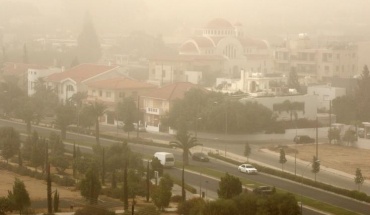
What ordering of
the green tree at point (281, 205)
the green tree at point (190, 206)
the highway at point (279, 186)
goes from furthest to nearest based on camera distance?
the highway at point (279, 186) < the green tree at point (190, 206) < the green tree at point (281, 205)

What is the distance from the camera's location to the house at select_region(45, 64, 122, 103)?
115 ft

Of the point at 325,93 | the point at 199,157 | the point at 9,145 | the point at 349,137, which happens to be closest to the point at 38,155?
the point at 9,145

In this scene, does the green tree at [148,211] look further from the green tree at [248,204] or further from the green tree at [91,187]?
the green tree at [91,187]

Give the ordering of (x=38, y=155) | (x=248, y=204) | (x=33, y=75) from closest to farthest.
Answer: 1. (x=248, y=204)
2. (x=38, y=155)
3. (x=33, y=75)

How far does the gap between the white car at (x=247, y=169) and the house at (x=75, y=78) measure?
43.7 ft

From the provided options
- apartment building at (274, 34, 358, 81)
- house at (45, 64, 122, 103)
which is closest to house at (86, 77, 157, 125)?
house at (45, 64, 122, 103)

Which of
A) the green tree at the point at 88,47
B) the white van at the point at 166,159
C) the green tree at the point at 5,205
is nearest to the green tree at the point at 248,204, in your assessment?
the green tree at the point at 5,205

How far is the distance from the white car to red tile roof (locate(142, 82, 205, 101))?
9.11m

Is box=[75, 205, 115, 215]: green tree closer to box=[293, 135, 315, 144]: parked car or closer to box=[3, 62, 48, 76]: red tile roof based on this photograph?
box=[293, 135, 315, 144]: parked car

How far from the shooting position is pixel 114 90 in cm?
3309

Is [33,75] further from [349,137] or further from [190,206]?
[190,206]

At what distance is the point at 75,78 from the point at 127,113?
6.63 metres

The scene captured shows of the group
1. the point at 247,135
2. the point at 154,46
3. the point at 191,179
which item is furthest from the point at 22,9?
the point at 191,179

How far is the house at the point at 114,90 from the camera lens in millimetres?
33125
